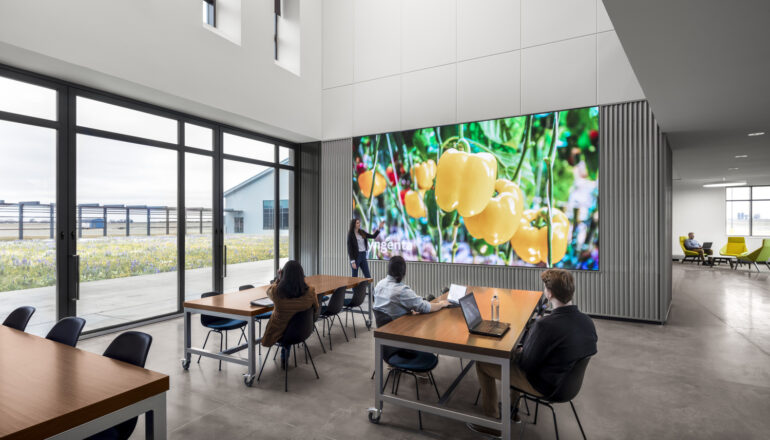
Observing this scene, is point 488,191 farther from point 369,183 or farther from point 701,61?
point 701,61

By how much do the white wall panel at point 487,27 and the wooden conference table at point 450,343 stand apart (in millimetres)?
5090

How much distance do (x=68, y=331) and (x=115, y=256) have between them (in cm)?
356

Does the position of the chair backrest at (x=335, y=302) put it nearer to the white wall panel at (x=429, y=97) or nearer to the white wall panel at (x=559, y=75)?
the white wall panel at (x=429, y=97)

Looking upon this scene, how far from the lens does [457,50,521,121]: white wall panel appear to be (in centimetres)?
668

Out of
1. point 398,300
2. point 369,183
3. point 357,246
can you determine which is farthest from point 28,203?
point 369,183

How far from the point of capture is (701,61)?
11.6 ft

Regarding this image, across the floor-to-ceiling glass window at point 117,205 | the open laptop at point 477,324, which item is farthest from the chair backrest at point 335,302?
the floor-to-ceiling glass window at point 117,205

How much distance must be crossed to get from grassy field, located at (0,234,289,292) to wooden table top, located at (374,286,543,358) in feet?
15.4

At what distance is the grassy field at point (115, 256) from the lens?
4.73m

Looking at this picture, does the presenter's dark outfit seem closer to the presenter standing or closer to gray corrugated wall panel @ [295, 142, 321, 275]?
the presenter standing

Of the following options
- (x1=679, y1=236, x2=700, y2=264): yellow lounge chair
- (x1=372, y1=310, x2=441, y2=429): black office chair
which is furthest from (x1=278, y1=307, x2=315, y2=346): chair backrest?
(x1=679, y1=236, x2=700, y2=264): yellow lounge chair

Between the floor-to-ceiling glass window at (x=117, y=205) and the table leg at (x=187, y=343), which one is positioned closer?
the table leg at (x=187, y=343)

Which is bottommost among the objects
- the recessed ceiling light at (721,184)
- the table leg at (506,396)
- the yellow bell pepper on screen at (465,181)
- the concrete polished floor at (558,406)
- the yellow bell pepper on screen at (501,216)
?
the concrete polished floor at (558,406)

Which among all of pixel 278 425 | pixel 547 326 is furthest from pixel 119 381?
pixel 547 326
